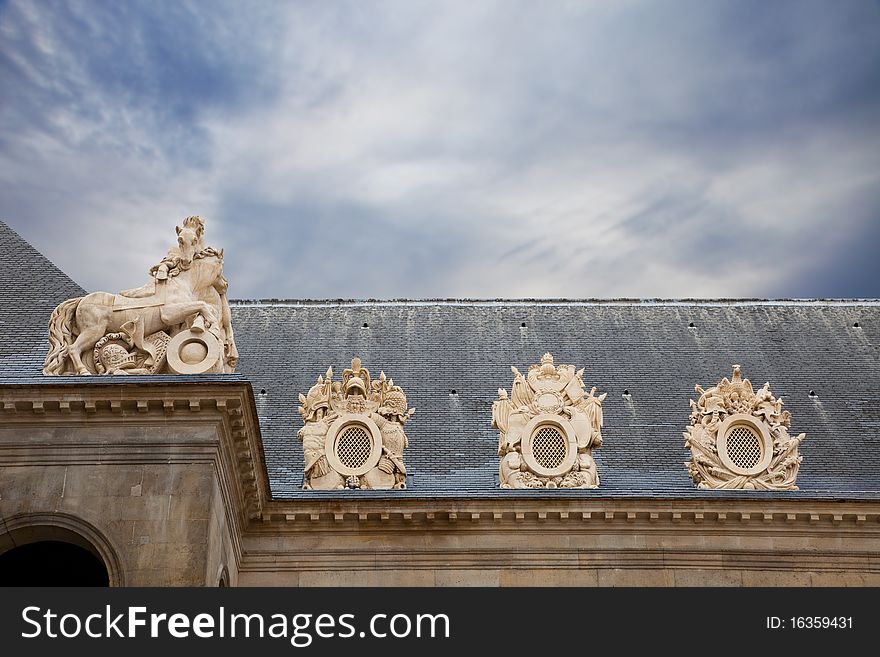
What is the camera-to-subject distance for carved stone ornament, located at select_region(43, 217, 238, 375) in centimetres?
2430

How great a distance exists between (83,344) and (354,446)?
19.9 ft

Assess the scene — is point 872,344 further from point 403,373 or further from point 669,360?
point 403,373

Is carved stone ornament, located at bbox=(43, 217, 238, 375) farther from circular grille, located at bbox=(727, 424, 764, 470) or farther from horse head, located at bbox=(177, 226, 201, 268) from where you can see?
circular grille, located at bbox=(727, 424, 764, 470)

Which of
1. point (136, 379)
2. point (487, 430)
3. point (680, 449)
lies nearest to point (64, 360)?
point (136, 379)

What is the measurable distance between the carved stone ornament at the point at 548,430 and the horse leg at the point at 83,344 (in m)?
7.81

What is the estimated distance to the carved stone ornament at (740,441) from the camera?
28453mm

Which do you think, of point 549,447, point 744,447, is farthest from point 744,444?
point 549,447

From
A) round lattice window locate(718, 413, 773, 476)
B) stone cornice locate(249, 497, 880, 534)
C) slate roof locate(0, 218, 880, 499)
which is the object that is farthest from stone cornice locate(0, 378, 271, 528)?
round lattice window locate(718, 413, 773, 476)

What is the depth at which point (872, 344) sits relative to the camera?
34.4 metres

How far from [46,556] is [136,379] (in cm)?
569

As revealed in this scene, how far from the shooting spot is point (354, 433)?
28594mm

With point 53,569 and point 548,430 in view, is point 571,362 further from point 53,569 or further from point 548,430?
point 53,569

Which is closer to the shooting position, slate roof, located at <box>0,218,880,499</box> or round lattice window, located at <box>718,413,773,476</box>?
round lattice window, located at <box>718,413,773,476</box>
